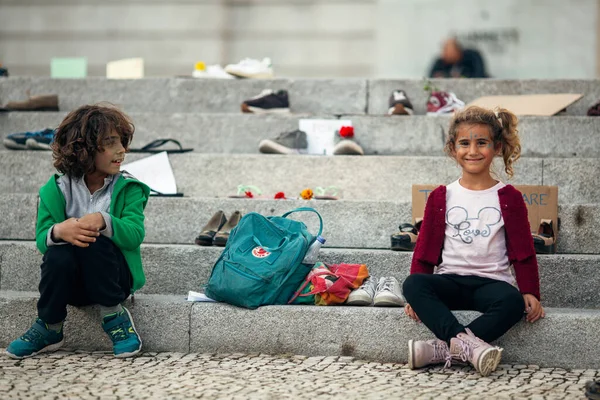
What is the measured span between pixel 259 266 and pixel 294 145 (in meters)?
1.88

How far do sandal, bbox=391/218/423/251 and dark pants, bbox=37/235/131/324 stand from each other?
1436 millimetres

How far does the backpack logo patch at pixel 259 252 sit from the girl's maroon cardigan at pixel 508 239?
68 cm

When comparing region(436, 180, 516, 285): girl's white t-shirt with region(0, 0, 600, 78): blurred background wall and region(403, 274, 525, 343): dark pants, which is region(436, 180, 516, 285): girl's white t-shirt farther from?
region(0, 0, 600, 78): blurred background wall

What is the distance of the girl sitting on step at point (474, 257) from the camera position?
3.94 metres

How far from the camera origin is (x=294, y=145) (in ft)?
19.9

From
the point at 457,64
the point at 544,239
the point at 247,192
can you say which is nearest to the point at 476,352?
the point at 544,239

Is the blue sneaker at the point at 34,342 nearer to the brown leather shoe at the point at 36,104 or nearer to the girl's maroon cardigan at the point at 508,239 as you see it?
the girl's maroon cardigan at the point at 508,239

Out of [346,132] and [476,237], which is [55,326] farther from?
[346,132]

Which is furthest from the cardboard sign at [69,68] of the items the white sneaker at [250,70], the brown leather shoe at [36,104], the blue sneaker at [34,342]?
the blue sneaker at [34,342]

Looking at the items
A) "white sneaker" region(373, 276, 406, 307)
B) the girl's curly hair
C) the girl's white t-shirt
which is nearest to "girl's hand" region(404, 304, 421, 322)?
"white sneaker" region(373, 276, 406, 307)

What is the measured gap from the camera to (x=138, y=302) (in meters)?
4.41

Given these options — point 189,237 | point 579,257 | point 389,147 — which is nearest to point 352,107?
point 389,147

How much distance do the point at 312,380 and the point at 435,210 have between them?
38.6 inches

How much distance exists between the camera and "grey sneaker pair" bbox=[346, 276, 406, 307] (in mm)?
4270
